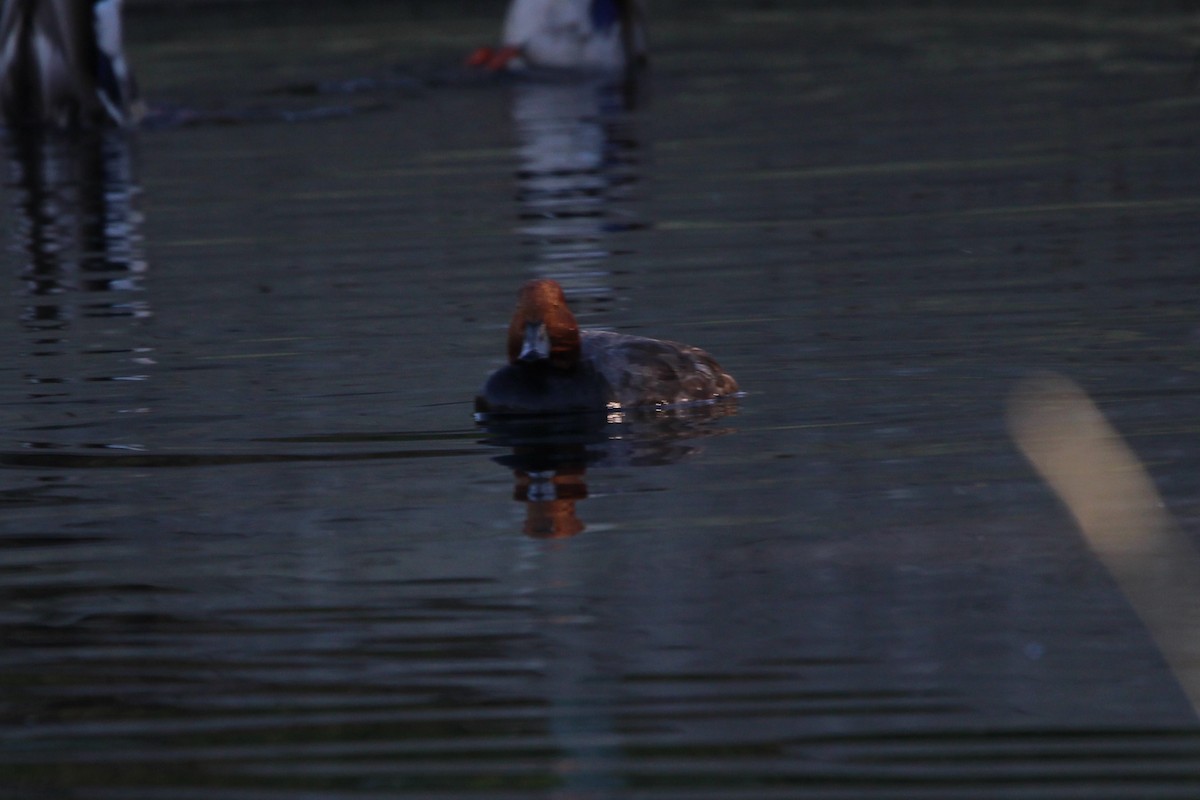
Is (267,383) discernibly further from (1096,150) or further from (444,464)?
(1096,150)

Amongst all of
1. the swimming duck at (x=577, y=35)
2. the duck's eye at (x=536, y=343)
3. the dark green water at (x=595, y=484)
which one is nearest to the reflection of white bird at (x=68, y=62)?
the dark green water at (x=595, y=484)

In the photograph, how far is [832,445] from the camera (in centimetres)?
805

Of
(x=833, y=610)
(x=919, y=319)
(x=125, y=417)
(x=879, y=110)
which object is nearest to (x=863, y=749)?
(x=833, y=610)

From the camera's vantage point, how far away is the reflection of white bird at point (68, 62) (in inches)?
873

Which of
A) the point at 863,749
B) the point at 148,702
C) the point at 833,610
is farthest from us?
the point at 833,610

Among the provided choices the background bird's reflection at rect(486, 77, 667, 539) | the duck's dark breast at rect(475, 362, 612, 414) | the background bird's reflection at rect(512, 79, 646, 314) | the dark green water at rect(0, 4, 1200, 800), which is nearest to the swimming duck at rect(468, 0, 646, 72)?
the background bird's reflection at rect(486, 77, 667, 539)

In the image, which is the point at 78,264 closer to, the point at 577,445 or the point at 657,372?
the point at 657,372

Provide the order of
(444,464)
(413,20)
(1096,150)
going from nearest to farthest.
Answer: (444,464) → (1096,150) → (413,20)

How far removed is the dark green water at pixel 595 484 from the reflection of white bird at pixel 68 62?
4.42m

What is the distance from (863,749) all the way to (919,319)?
18.9ft

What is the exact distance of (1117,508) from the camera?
22.8 feet

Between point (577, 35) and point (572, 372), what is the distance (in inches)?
707

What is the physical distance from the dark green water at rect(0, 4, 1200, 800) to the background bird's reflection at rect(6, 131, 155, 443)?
5cm

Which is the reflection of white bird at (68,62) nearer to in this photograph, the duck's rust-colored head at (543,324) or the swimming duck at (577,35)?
the swimming duck at (577,35)
